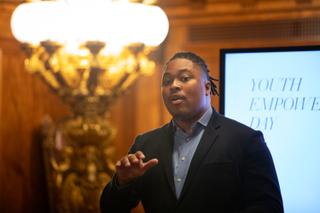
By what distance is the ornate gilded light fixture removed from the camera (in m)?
3.59

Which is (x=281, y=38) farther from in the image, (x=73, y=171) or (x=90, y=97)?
(x=73, y=171)

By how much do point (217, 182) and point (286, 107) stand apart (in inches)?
21.9

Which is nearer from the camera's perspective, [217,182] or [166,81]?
[217,182]

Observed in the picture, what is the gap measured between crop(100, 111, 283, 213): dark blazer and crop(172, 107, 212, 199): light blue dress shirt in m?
0.02

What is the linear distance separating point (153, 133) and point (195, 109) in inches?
A: 8.0

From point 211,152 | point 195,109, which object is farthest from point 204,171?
point 195,109

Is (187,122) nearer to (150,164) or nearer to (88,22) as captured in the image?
(150,164)

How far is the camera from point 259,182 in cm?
164

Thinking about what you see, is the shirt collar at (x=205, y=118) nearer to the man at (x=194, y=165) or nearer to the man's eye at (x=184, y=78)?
the man at (x=194, y=165)

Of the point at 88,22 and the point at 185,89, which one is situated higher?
the point at 88,22

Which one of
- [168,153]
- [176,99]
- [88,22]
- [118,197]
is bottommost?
[118,197]

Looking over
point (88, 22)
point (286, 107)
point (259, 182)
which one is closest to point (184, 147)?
point (259, 182)

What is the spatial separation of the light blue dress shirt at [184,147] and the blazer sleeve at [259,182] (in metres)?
0.16

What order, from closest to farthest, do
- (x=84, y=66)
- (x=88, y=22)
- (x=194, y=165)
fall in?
(x=194, y=165)
(x=88, y=22)
(x=84, y=66)
